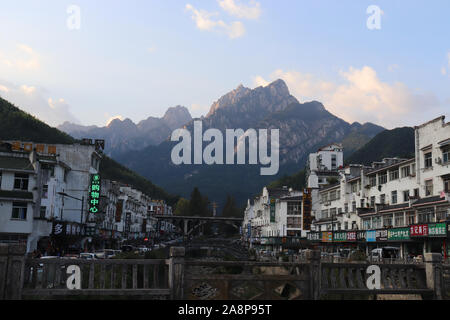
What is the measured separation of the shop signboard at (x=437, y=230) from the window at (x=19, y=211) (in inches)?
1736

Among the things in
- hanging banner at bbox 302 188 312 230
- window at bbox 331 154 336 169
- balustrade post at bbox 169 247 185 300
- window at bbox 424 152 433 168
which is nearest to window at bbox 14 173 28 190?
balustrade post at bbox 169 247 185 300

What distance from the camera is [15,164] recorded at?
1993 inches

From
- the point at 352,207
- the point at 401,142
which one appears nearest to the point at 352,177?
the point at 352,207

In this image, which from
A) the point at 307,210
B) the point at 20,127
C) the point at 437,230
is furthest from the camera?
the point at 20,127

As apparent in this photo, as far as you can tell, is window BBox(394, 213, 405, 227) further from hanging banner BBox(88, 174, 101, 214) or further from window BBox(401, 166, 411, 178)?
hanging banner BBox(88, 174, 101, 214)

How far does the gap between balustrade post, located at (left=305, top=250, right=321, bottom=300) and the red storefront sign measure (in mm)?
33596

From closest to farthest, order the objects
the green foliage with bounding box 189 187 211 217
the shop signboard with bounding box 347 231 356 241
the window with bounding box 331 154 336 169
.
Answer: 1. the shop signboard with bounding box 347 231 356 241
2. the window with bounding box 331 154 336 169
3. the green foliage with bounding box 189 187 211 217

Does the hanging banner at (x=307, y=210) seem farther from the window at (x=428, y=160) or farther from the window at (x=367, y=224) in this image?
the window at (x=428, y=160)

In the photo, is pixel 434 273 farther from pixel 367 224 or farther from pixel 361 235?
pixel 367 224

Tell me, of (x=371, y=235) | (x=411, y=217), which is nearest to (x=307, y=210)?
(x=371, y=235)

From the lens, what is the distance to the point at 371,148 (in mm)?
193875

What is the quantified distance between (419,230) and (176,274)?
38.7 meters

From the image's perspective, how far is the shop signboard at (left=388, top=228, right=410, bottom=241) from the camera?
49328 mm
